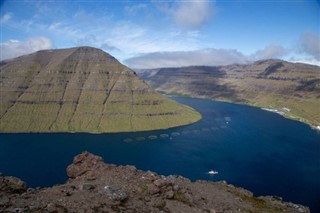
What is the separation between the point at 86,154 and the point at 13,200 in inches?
1047

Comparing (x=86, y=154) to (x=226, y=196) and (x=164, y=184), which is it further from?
(x=226, y=196)

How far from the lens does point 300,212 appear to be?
6644cm

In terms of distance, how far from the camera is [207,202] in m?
60.1

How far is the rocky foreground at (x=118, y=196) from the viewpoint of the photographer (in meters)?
43.5

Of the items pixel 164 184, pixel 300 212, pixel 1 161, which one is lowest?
pixel 1 161

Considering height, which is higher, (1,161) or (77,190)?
(77,190)

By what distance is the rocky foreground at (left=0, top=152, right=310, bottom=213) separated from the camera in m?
43.5

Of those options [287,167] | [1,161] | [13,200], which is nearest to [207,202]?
[13,200]

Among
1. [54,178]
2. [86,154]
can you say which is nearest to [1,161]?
[54,178]

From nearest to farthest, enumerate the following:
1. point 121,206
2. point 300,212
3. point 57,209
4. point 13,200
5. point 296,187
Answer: point 57,209 → point 13,200 → point 121,206 → point 300,212 → point 296,187

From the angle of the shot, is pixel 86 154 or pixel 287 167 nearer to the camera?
pixel 86 154

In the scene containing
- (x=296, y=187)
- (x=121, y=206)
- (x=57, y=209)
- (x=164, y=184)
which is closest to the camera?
(x=57, y=209)

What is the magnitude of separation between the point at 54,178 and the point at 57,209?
130083 mm

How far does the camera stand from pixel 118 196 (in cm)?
4859
